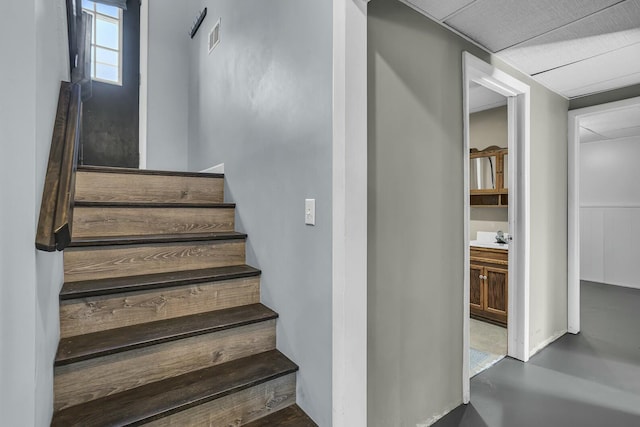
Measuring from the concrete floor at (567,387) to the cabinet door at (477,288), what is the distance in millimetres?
716

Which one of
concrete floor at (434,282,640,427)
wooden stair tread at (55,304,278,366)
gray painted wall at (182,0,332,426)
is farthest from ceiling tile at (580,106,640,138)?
wooden stair tread at (55,304,278,366)

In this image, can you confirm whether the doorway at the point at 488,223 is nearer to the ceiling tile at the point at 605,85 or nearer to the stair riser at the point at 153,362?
the ceiling tile at the point at 605,85

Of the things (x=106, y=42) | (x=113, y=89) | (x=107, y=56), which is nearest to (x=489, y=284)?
(x=113, y=89)

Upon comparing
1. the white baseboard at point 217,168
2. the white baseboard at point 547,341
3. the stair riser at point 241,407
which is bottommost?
the white baseboard at point 547,341

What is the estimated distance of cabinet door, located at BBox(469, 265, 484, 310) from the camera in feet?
11.5

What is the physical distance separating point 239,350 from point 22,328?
1.04 m

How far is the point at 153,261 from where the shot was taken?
1.95 meters

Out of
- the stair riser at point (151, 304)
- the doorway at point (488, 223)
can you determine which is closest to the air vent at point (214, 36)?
the stair riser at point (151, 304)

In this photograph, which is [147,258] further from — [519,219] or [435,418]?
[519,219]

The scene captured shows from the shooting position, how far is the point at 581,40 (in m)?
2.18

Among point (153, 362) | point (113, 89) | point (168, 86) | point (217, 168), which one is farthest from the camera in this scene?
point (168, 86)

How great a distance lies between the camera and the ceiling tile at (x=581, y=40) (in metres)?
1.92

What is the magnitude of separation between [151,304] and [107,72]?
11.5ft

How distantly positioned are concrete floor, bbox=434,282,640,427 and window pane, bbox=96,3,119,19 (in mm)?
5210
